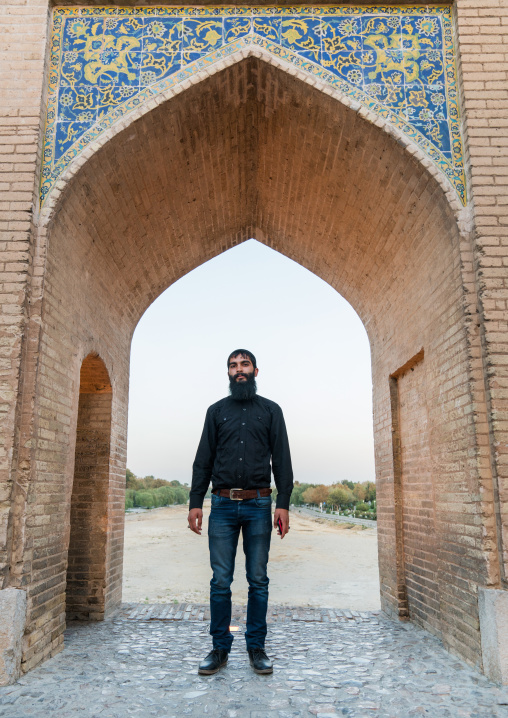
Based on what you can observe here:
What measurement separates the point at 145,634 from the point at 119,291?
349 centimetres

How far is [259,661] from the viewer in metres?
4.06

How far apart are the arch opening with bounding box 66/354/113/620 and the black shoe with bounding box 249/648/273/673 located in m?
2.62

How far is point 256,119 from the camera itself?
5973 mm

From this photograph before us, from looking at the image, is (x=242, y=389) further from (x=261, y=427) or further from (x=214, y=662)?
(x=214, y=662)

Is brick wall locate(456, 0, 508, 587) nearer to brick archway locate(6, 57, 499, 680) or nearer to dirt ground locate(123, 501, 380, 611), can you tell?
brick archway locate(6, 57, 499, 680)

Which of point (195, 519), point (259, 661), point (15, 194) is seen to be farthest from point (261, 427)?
point (15, 194)

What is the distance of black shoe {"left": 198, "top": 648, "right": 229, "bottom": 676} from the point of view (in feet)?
13.2

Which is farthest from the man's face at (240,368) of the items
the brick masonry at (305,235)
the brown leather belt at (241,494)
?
the brick masonry at (305,235)

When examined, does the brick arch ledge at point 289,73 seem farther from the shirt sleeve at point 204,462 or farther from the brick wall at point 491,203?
the shirt sleeve at point 204,462

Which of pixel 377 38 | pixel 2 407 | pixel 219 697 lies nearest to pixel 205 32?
pixel 377 38

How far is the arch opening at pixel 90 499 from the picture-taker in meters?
6.20

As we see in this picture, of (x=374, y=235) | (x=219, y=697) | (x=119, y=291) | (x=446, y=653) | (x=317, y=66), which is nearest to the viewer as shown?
(x=219, y=697)

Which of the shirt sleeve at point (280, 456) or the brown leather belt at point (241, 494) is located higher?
the shirt sleeve at point (280, 456)

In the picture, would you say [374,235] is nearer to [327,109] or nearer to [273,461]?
[327,109]
